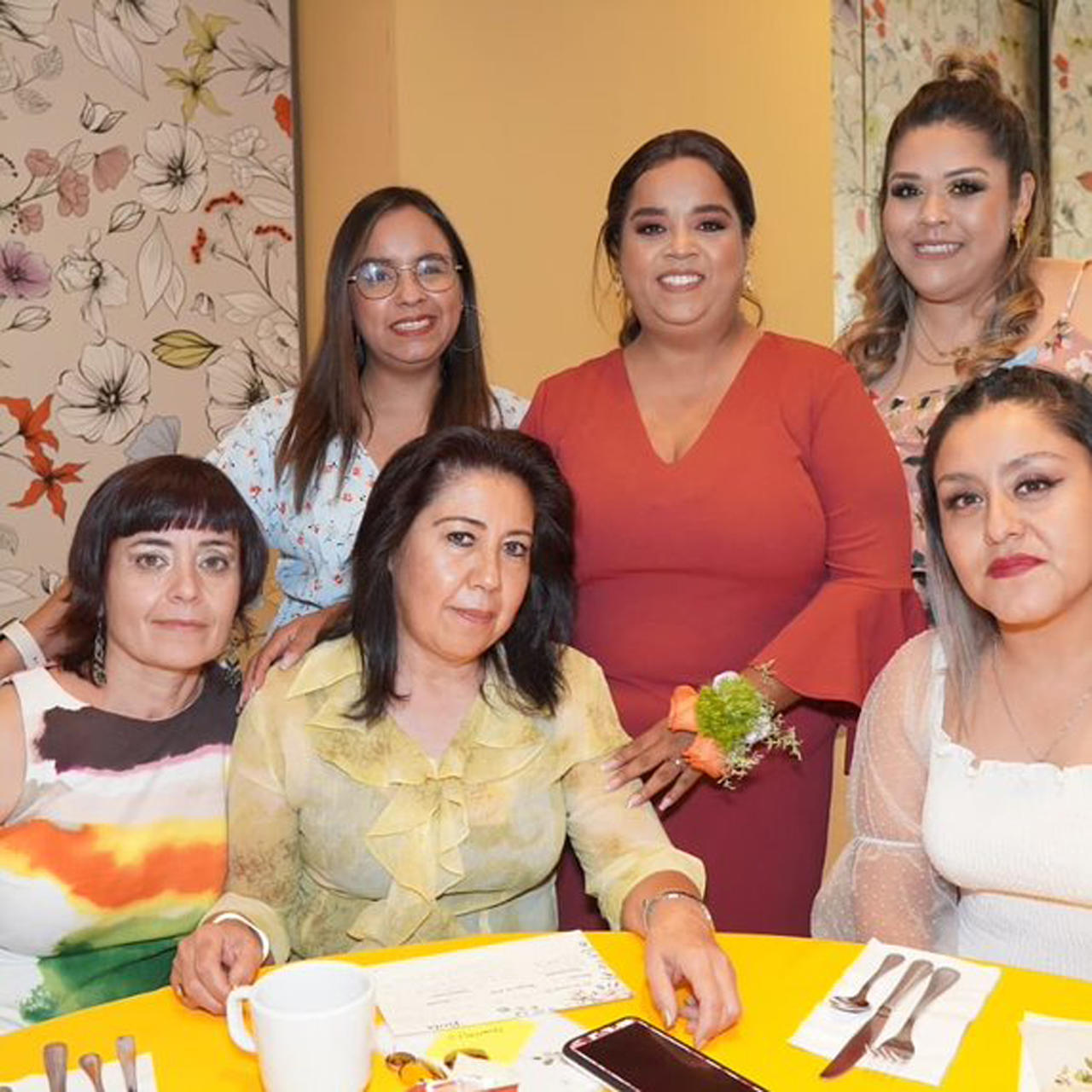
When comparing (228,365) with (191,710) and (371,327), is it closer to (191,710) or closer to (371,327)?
(371,327)

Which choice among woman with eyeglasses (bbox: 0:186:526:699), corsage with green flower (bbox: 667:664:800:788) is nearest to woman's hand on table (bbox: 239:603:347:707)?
woman with eyeglasses (bbox: 0:186:526:699)

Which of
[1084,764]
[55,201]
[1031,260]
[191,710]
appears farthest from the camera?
[55,201]

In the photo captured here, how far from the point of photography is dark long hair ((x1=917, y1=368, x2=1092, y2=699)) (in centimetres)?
170

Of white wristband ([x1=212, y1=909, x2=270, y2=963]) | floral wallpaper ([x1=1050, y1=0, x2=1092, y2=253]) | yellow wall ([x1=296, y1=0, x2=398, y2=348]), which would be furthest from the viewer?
floral wallpaper ([x1=1050, y1=0, x2=1092, y2=253])

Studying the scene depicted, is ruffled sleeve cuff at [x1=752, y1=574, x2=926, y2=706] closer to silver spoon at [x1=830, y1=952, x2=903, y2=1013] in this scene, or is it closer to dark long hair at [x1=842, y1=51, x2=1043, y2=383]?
dark long hair at [x1=842, y1=51, x2=1043, y2=383]

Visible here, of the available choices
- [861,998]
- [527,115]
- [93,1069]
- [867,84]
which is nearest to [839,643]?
[861,998]

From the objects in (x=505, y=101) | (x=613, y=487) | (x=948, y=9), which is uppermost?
(x=948, y=9)

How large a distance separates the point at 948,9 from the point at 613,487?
3.58m

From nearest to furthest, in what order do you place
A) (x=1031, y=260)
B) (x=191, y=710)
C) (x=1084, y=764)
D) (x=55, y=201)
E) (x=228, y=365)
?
(x=1084, y=764), (x=191, y=710), (x=1031, y=260), (x=55, y=201), (x=228, y=365)

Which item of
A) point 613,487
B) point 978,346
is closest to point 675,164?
point 613,487

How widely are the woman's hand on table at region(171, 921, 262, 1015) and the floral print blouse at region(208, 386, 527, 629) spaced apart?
0.96 meters

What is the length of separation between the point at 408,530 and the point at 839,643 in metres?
0.74

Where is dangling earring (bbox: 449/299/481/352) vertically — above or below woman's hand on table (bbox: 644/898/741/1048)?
above

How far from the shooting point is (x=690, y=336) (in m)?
2.24
